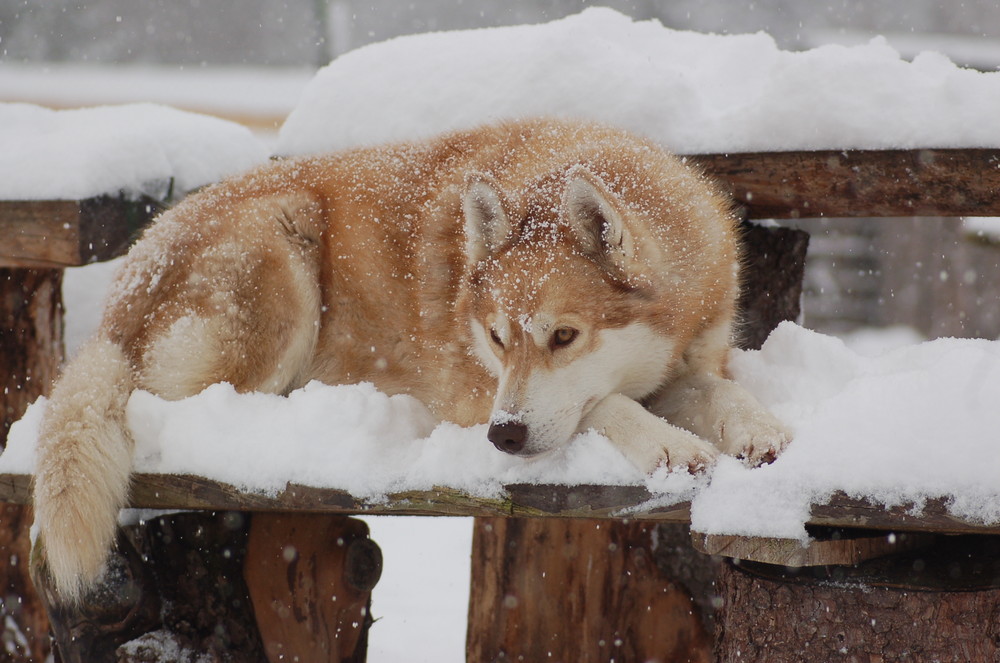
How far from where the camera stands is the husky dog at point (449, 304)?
245cm

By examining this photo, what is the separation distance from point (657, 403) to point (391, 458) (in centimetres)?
86

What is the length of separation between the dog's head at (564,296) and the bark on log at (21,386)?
2.18m

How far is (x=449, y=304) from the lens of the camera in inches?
119

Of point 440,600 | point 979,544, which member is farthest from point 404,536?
point 979,544

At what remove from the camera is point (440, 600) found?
532 centimetres

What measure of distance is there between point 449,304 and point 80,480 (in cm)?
117

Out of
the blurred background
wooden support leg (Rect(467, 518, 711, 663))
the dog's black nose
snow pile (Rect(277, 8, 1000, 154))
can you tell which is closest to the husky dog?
the dog's black nose

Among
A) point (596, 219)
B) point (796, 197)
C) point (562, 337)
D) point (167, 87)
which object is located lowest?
point (562, 337)

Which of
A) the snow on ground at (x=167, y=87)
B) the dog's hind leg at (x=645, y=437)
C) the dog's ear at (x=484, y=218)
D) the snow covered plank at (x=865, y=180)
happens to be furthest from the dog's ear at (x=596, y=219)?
the snow on ground at (x=167, y=87)

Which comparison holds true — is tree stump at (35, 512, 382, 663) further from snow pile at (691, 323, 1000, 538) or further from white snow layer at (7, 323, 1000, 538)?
snow pile at (691, 323, 1000, 538)

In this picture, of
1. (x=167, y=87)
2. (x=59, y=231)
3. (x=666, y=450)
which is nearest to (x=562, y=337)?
(x=666, y=450)

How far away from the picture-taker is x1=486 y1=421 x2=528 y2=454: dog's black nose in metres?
2.27

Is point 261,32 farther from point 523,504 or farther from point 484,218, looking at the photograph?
point 523,504

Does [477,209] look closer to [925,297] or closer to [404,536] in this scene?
[404,536]
